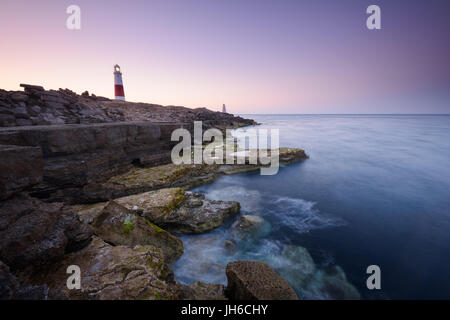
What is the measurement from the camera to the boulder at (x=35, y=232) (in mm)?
2791

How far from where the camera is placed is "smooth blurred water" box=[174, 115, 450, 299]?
5262 mm

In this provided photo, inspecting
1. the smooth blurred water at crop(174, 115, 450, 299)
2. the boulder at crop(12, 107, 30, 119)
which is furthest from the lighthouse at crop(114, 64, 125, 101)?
the smooth blurred water at crop(174, 115, 450, 299)

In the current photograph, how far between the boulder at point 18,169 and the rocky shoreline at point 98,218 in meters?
0.01

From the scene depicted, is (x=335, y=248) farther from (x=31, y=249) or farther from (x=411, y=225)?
(x=31, y=249)

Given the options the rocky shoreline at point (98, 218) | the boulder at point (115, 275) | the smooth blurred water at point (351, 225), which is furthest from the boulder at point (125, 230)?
the smooth blurred water at point (351, 225)

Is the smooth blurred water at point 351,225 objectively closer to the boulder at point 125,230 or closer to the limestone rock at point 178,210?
the limestone rock at point 178,210

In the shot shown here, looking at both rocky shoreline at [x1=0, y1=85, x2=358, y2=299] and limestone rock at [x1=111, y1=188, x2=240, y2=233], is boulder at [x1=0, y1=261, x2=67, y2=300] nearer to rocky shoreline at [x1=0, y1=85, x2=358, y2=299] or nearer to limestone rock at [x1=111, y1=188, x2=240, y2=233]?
rocky shoreline at [x1=0, y1=85, x2=358, y2=299]

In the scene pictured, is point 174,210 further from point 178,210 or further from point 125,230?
point 125,230

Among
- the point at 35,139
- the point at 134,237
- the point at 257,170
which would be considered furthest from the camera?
the point at 257,170

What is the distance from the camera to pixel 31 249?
9.48 ft

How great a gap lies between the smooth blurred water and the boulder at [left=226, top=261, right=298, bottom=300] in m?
1.58

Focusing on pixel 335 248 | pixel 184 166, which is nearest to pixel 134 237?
pixel 184 166

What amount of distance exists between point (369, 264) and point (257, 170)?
26.4 ft
